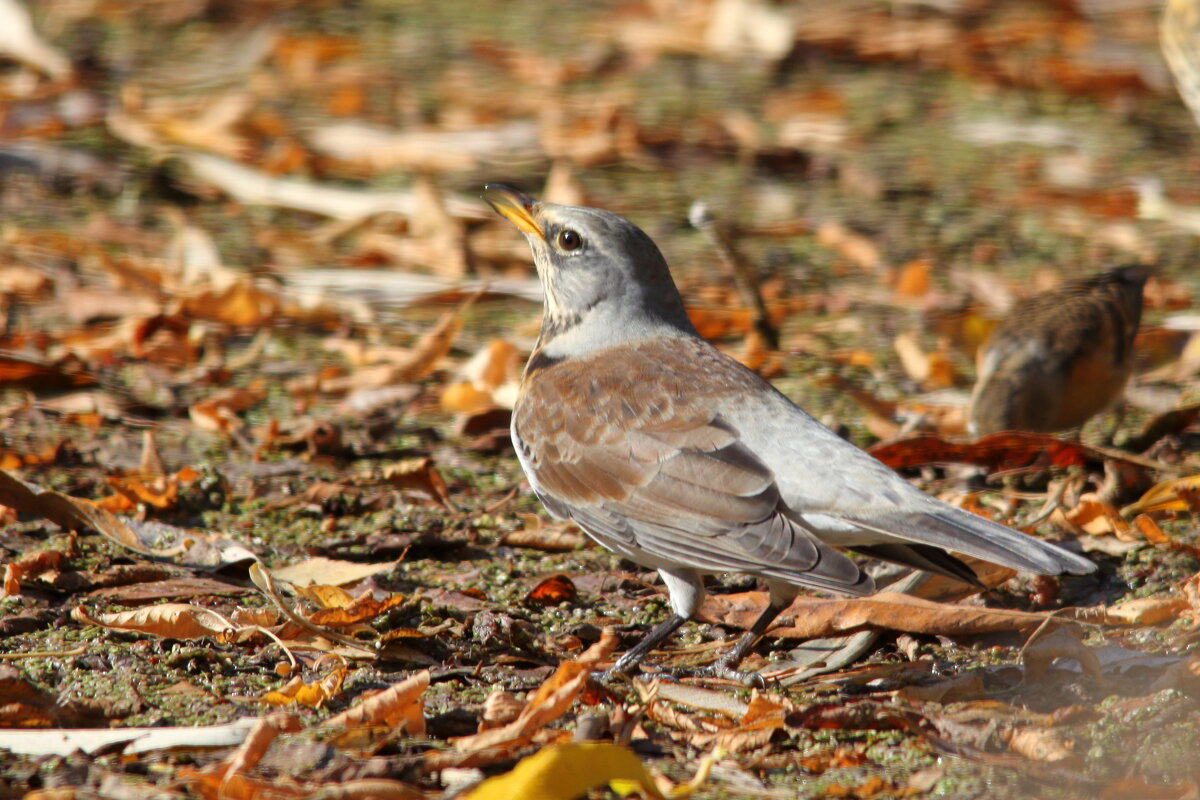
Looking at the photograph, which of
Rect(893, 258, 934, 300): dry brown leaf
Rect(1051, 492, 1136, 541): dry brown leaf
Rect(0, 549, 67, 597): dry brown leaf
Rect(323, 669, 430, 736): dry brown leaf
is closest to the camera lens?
Rect(323, 669, 430, 736): dry brown leaf

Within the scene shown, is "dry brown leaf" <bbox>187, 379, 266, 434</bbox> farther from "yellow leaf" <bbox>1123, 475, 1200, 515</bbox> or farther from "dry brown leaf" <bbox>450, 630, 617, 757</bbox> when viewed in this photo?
"yellow leaf" <bbox>1123, 475, 1200, 515</bbox>

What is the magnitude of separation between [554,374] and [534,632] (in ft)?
3.17

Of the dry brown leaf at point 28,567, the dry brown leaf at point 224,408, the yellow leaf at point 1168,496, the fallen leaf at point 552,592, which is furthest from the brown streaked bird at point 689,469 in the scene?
the dry brown leaf at point 224,408

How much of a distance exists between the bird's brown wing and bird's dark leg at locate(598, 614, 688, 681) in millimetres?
254

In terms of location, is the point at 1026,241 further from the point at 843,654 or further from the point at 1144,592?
the point at 843,654

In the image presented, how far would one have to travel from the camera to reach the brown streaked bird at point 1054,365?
575 centimetres

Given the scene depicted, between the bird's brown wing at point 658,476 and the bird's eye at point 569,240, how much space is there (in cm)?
52

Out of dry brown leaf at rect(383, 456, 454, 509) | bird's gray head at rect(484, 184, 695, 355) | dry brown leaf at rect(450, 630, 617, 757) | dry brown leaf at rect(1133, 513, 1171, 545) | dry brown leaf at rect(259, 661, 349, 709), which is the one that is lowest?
dry brown leaf at rect(383, 456, 454, 509)

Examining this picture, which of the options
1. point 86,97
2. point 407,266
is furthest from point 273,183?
point 86,97

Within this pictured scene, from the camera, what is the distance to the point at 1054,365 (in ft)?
18.9

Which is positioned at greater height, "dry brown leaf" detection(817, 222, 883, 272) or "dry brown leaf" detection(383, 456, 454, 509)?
"dry brown leaf" detection(383, 456, 454, 509)

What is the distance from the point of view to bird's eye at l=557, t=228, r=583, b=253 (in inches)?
205

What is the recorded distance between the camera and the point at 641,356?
4.81m

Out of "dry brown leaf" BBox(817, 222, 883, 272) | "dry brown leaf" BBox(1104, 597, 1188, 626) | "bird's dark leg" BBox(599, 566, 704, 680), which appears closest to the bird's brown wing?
"bird's dark leg" BBox(599, 566, 704, 680)
